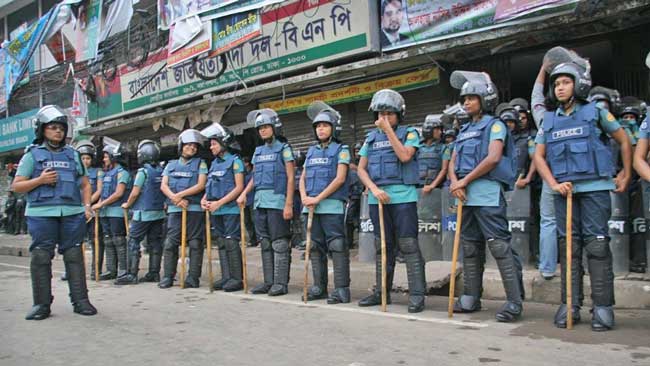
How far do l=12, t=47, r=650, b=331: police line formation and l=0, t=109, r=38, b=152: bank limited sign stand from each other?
12927 millimetres

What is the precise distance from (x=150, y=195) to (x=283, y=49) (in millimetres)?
4217

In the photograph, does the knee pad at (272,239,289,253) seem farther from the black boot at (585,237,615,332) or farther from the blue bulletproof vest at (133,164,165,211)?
the black boot at (585,237,615,332)

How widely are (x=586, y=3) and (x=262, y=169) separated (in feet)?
13.7

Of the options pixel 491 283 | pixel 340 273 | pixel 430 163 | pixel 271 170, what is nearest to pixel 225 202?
pixel 271 170

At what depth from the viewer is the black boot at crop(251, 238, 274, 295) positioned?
6812 mm

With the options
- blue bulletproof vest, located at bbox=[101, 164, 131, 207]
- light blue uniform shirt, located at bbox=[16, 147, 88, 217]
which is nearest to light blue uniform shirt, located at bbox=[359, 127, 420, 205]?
light blue uniform shirt, located at bbox=[16, 147, 88, 217]

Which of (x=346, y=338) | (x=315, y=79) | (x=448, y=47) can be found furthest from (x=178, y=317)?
(x=315, y=79)

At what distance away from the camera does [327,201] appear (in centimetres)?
616

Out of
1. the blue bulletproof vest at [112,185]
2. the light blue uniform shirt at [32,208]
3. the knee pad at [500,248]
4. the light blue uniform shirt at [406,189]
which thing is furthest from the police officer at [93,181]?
the knee pad at [500,248]

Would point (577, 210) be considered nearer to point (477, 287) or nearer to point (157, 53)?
point (477, 287)

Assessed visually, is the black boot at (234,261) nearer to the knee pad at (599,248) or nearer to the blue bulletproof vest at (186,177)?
the blue bulletproof vest at (186,177)

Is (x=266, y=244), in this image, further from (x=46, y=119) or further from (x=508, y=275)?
(x=508, y=275)

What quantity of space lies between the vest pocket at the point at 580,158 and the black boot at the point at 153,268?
564 centimetres

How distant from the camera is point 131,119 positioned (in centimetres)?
1505
